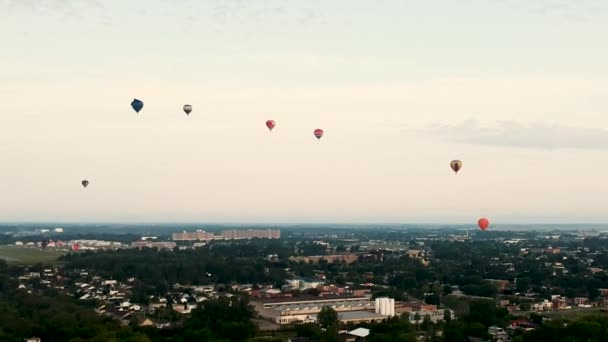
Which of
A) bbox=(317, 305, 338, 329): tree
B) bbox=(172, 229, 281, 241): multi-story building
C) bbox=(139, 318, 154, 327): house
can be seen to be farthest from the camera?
bbox=(172, 229, 281, 241): multi-story building

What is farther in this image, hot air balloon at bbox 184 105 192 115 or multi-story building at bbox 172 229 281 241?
multi-story building at bbox 172 229 281 241

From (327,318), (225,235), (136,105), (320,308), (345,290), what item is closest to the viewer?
(136,105)

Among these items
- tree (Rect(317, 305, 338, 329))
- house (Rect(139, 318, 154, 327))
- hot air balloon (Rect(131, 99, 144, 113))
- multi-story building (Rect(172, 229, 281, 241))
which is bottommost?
house (Rect(139, 318, 154, 327))

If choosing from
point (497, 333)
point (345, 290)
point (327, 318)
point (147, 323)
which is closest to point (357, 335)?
point (327, 318)

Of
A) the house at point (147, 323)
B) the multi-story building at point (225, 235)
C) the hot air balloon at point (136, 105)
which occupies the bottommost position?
the house at point (147, 323)

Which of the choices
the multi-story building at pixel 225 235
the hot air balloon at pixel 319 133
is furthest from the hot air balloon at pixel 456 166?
the multi-story building at pixel 225 235

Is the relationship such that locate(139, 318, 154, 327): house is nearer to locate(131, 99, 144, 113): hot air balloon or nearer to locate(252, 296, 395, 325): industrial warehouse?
locate(252, 296, 395, 325): industrial warehouse

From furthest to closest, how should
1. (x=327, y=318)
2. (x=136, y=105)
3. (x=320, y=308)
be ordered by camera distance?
1. (x=320, y=308)
2. (x=327, y=318)
3. (x=136, y=105)

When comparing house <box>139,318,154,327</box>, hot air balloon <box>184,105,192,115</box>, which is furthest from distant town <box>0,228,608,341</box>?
hot air balloon <box>184,105,192,115</box>

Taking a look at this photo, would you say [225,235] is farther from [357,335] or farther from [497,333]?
[497,333]

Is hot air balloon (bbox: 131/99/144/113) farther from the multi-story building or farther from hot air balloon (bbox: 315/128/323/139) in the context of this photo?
the multi-story building

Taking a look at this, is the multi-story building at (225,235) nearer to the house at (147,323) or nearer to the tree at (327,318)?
the house at (147,323)

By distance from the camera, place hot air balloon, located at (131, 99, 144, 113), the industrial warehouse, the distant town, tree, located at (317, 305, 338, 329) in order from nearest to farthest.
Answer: hot air balloon, located at (131, 99, 144, 113) → the distant town → tree, located at (317, 305, 338, 329) → the industrial warehouse

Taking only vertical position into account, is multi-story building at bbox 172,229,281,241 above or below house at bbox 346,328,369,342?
above
